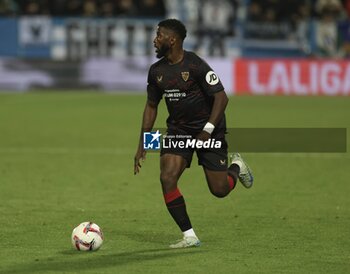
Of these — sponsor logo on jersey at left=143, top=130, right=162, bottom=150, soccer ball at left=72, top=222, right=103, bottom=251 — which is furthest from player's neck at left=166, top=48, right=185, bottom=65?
soccer ball at left=72, top=222, right=103, bottom=251

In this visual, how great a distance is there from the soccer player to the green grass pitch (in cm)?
55

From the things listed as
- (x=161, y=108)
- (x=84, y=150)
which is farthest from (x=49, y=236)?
(x=161, y=108)

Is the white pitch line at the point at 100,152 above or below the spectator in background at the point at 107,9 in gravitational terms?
below

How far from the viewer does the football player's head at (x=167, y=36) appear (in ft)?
30.7

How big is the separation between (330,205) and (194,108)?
3.49 metres

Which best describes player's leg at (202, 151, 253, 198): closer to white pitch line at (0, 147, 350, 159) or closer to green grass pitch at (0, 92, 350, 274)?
green grass pitch at (0, 92, 350, 274)

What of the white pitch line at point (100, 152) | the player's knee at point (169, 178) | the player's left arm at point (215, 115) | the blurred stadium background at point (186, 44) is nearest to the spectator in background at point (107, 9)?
the blurred stadium background at point (186, 44)

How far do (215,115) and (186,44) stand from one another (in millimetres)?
Answer: 22298

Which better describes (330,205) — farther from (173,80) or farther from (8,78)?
(8,78)

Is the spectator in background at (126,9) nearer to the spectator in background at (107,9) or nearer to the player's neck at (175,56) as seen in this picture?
the spectator in background at (107,9)

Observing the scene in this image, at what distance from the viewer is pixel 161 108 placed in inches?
1045

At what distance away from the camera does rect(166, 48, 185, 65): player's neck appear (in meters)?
9.48

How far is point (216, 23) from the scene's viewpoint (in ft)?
105

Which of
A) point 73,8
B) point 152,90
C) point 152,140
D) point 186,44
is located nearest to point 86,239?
point 152,140
